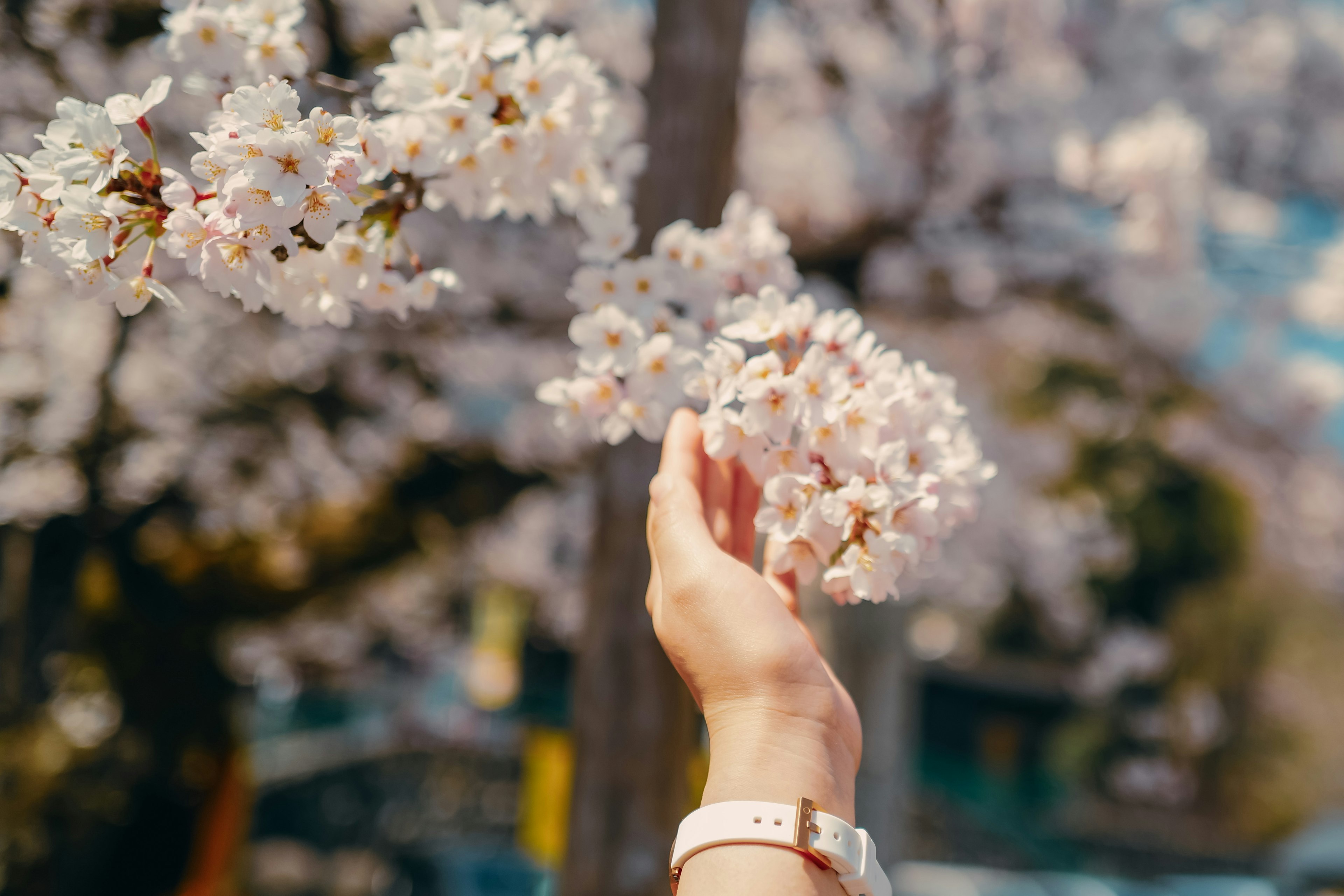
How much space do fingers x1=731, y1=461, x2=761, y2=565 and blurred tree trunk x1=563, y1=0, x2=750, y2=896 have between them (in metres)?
1.46

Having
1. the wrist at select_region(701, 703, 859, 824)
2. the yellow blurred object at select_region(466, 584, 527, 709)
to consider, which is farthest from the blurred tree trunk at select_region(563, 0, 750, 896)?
the yellow blurred object at select_region(466, 584, 527, 709)

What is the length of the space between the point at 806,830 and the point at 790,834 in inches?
1.0

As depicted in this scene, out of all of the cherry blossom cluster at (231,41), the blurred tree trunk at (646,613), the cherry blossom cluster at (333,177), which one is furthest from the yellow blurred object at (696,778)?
the cherry blossom cluster at (231,41)

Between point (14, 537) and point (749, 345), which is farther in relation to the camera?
→ point (14, 537)

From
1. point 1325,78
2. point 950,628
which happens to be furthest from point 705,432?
point 950,628

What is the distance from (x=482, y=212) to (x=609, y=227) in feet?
0.88

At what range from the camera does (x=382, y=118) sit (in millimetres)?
1589

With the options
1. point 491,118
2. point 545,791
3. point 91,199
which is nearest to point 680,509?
point 491,118

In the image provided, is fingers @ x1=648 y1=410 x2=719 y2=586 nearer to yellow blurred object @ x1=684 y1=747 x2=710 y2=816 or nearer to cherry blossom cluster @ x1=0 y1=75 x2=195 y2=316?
yellow blurred object @ x1=684 y1=747 x2=710 y2=816

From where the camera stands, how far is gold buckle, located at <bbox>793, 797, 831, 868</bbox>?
1134mm

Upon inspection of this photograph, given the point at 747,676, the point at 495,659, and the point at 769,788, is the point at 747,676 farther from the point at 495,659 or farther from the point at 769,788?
the point at 495,659

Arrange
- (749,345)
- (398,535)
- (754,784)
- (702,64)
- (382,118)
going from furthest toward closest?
(398,535)
(702,64)
(749,345)
(382,118)
(754,784)

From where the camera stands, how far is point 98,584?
5.28 metres

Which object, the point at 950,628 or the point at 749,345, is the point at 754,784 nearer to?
the point at 749,345
